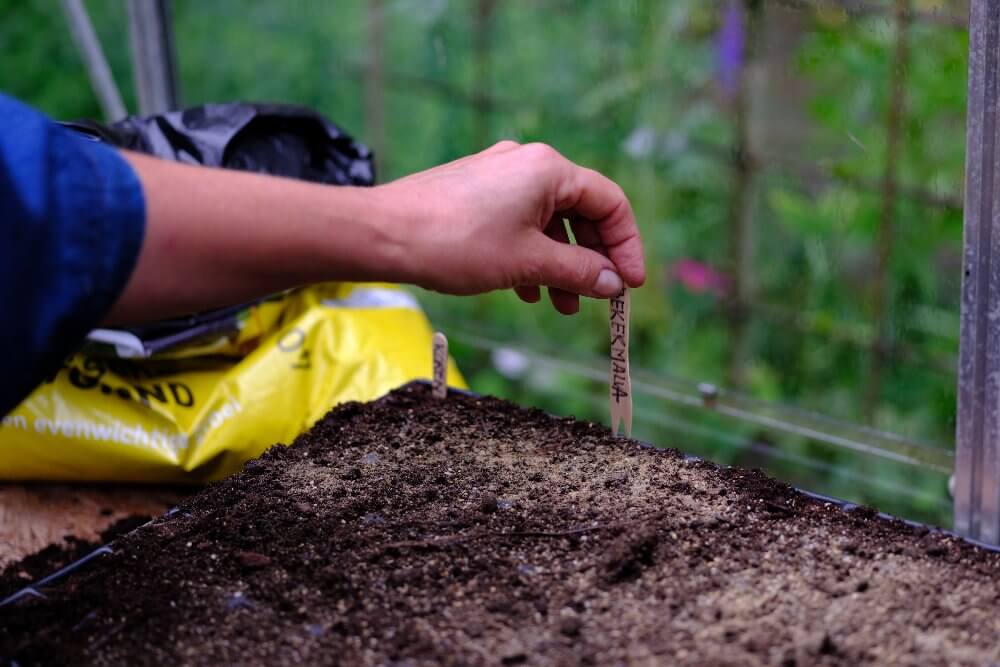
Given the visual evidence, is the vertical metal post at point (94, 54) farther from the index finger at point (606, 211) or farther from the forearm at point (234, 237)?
the forearm at point (234, 237)

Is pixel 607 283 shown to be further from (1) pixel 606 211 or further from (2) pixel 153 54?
(2) pixel 153 54

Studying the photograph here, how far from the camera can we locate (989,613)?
93 centimetres

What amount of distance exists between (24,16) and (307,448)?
177 cm

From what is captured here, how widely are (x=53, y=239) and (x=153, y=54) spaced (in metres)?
1.55

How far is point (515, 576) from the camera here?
1001mm

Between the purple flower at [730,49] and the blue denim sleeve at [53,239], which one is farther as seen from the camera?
the purple flower at [730,49]

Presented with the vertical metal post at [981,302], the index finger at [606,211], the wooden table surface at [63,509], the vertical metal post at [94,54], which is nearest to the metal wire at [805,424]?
the vertical metal post at [981,302]

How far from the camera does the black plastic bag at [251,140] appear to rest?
164 cm

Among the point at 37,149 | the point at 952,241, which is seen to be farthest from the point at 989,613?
the point at 952,241

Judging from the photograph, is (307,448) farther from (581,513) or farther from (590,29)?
(590,29)

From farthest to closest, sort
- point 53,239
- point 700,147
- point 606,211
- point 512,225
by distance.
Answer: point 700,147
point 606,211
point 512,225
point 53,239

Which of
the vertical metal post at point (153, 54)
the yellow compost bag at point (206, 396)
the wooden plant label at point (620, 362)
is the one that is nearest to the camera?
the wooden plant label at point (620, 362)

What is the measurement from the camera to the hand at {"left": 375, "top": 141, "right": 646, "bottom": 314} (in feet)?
3.26

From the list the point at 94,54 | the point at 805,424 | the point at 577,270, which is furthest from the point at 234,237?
the point at 94,54
